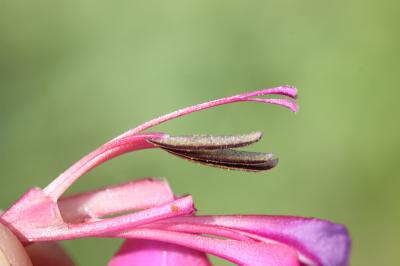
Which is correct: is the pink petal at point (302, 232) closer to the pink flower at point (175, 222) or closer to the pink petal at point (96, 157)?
the pink flower at point (175, 222)

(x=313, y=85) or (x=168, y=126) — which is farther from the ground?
(x=313, y=85)

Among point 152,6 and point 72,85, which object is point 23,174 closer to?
point 72,85

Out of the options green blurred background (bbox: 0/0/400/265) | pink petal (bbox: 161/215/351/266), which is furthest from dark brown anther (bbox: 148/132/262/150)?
green blurred background (bbox: 0/0/400/265)

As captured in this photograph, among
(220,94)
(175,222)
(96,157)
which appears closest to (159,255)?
(175,222)

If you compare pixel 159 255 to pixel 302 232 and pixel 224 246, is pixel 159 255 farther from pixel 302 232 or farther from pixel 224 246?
pixel 302 232

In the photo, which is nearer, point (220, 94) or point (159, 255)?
point (159, 255)

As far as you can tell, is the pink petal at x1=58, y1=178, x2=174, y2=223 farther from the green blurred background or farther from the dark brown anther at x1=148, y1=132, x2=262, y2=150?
the green blurred background

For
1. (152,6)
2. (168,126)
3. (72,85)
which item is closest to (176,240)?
(168,126)
